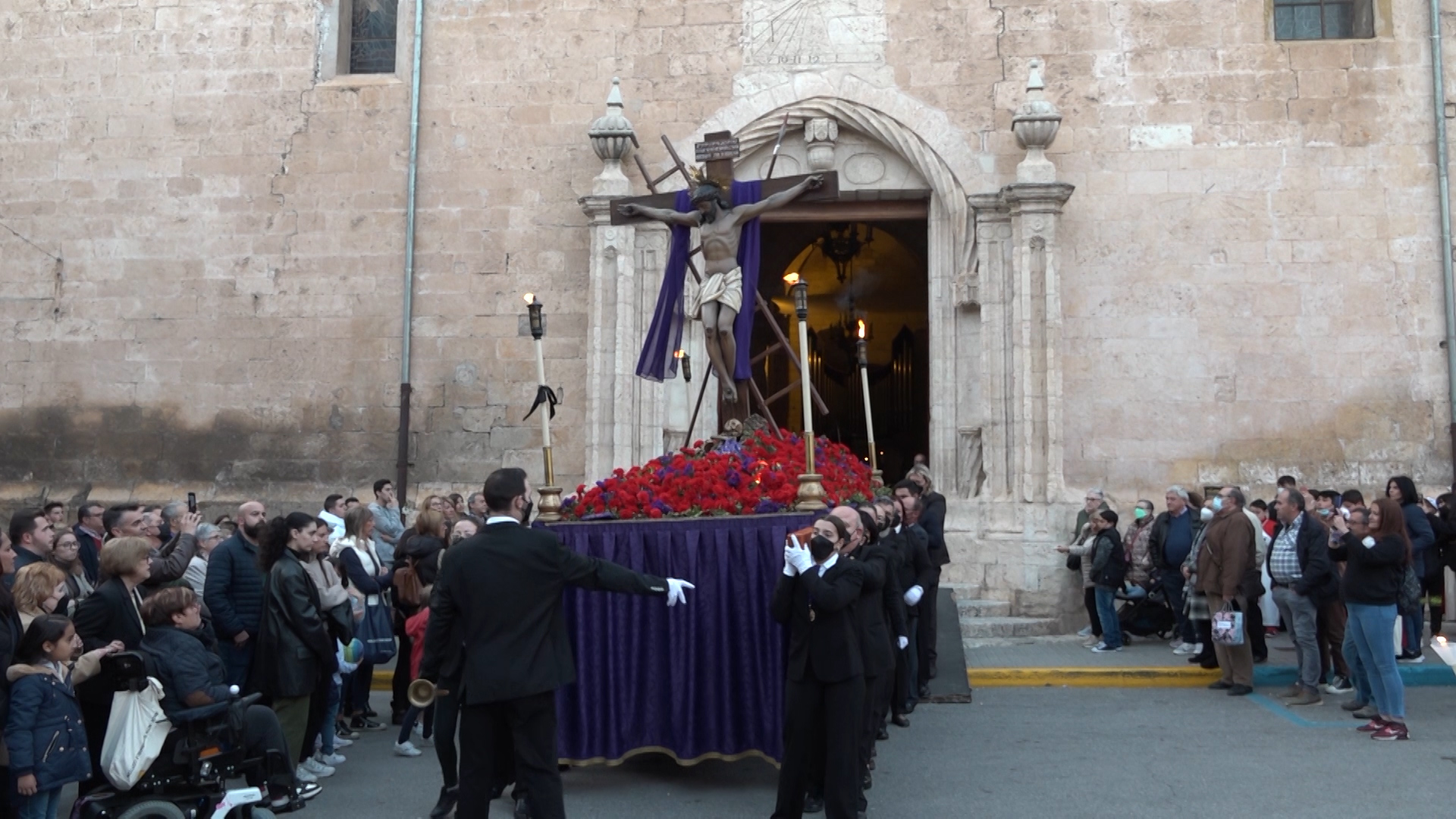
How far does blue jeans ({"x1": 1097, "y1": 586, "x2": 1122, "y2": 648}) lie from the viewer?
1124 cm

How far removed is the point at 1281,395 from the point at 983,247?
3.12 meters

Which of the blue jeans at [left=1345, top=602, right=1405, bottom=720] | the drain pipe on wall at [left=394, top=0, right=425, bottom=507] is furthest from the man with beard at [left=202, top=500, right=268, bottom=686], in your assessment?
the blue jeans at [left=1345, top=602, right=1405, bottom=720]

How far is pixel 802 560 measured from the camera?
19.2 feet

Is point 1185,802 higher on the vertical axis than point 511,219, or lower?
lower

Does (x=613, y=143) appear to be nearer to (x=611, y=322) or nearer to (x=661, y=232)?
(x=661, y=232)

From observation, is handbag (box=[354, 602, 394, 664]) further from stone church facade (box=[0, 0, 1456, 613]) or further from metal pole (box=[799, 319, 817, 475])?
stone church facade (box=[0, 0, 1456, 613])

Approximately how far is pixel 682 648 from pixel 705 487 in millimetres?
869

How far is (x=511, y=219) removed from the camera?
13.7m

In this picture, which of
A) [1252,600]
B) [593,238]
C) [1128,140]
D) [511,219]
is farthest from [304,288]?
[1252,600]

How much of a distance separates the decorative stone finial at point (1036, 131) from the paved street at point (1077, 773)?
17.8 feet

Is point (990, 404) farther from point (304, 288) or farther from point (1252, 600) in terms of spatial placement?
point (304, 288)

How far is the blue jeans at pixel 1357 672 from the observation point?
8.71m

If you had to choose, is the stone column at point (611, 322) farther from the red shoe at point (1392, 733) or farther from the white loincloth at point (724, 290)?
the red shoe at point (1392, 733)

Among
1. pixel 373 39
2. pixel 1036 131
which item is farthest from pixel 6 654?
pixel 373 39
